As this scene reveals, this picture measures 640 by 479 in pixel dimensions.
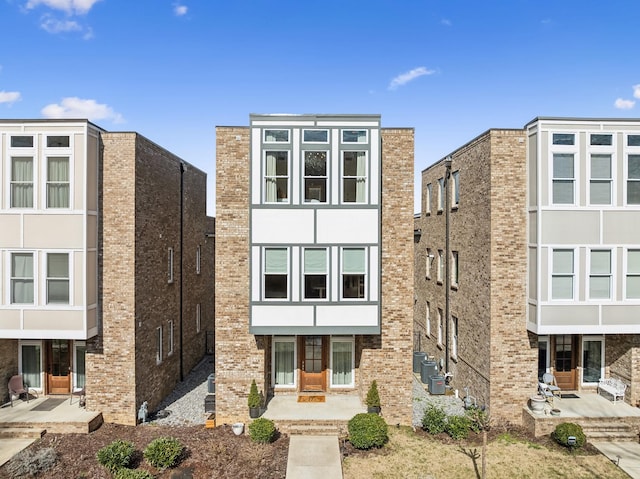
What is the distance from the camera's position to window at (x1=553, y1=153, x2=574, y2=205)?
40.9 ft

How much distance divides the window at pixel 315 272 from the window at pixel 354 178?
185 centimetres

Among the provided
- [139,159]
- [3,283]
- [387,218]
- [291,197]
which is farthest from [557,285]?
[3,283]

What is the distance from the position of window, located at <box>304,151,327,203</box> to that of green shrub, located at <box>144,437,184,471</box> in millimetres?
7781

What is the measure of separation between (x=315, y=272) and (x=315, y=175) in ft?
9.76

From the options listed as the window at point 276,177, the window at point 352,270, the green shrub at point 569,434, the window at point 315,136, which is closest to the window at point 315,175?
the window at point 315,136

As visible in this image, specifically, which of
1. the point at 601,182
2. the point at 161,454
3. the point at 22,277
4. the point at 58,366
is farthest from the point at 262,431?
the point at 601,182

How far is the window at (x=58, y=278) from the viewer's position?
12.1 metres

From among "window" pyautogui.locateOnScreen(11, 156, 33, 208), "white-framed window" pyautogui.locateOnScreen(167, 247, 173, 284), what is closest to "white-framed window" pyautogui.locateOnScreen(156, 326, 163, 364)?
"white-framed window" pyautogui.locateOnScreen(167, 247, 173, 284)

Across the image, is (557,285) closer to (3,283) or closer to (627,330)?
(627,330)

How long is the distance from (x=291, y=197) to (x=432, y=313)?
10.7 metres

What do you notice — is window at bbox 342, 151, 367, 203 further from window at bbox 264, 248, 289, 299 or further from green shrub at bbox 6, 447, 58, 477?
green shrub at bbox 6, 447, 58, 477

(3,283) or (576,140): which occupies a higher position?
(576,140)

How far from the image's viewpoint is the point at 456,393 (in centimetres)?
1542

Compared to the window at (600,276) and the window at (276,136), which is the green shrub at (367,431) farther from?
the window at (276,136)
